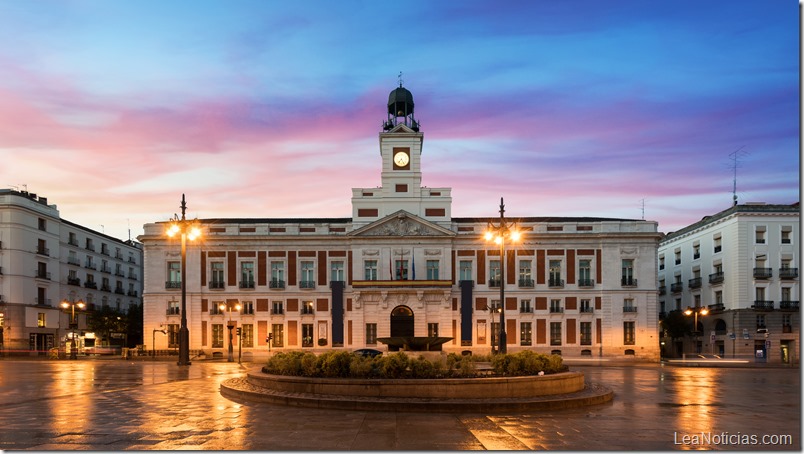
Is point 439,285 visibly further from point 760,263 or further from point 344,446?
point 344,446

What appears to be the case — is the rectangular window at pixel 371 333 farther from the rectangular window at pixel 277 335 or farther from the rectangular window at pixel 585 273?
the rectangular window at pixel 585 273

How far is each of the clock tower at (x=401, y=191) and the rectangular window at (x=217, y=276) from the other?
13574 mm

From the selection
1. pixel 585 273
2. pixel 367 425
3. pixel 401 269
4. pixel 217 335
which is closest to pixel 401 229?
pixel 401 269

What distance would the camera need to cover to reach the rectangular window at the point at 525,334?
223 ft

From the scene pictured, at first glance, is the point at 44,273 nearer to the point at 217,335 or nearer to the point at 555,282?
the point at 217,335

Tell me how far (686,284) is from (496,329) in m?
23.1

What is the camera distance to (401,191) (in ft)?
232

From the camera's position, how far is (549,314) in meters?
68.4

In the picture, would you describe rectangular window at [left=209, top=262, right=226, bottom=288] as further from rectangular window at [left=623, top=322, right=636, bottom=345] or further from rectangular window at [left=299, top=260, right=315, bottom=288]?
rectangular window at [left=623, top=322, right=636, bottom=345]

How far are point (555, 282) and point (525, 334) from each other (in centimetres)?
565

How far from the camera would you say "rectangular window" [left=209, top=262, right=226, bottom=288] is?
69.8 meters

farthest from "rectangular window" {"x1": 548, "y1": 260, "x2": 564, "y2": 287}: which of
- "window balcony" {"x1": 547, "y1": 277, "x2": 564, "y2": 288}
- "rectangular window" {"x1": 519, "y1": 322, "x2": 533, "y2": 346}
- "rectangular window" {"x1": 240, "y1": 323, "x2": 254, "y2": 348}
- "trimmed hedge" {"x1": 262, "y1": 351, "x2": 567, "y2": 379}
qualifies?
"trimmed hedge" {"x1": 262, "y1": 351, "x2": 567, "y2": 379}

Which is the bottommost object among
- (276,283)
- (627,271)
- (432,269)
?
(276,283)

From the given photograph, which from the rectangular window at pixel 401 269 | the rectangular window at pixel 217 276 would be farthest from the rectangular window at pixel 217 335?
the rectangular window at pixel 401 269
